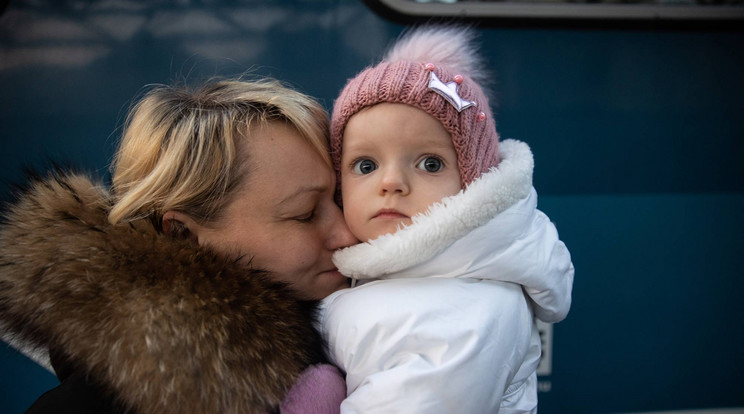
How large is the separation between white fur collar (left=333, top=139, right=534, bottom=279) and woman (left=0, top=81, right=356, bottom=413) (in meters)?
0.15

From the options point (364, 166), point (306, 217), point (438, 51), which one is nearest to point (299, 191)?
point (306, 217)

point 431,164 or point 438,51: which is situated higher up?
point 438,51

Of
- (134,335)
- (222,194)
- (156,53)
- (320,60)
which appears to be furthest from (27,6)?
(134,335)

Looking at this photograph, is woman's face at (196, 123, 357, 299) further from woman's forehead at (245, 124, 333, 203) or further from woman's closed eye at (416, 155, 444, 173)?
woman's closed eye at (416, 155, 444, 173)

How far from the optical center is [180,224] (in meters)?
1.49

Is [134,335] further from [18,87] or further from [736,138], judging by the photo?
[736,138]

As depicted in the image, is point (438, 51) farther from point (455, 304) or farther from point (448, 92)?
A: point (455, 304)

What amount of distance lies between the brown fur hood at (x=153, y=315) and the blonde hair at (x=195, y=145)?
5.3 inches

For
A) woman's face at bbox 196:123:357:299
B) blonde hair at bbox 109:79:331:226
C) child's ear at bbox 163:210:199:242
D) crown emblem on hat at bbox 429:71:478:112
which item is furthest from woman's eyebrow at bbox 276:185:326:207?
crown emblem on hat at bbox 429:71:478:112

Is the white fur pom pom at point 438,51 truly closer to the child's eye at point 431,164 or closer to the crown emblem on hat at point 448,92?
the crown emblem on hat at point 448,92

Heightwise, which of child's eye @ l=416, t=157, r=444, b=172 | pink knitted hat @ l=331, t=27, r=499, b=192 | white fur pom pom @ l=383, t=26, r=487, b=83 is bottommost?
child's eye @ l=416, t=157, r=444, b=172

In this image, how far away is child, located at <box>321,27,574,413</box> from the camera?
123cm


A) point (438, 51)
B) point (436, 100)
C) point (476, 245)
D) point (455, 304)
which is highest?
point (438, 51)

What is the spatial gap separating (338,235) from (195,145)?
0.46 meters
